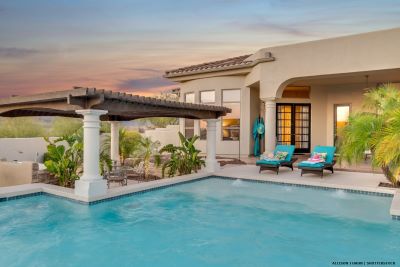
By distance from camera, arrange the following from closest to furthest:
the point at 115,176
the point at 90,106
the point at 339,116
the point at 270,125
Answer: the point at 90,106 → the point at 115,176 → the point at 270,125 → the point at 339,116

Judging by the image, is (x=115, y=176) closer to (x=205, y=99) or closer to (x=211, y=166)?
(x=211, y=166)

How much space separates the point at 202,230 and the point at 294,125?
1378cm

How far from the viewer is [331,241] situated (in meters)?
6.20

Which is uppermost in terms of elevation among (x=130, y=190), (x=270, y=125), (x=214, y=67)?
(x=214, y=67)

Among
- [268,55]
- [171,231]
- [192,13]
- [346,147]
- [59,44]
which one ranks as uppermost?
[192,13]

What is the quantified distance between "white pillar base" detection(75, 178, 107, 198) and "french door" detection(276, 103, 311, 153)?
42.0 ft

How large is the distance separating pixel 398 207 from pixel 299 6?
12.1m

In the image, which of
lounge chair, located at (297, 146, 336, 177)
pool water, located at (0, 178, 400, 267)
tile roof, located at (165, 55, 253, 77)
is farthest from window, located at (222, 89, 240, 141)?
pool water, located at (0, 178, 400, 267)

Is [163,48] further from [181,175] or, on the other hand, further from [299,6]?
[181,175]

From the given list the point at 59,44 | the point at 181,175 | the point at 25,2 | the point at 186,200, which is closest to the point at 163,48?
the point at 59,44

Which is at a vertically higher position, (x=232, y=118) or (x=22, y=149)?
(x=232, y=118)

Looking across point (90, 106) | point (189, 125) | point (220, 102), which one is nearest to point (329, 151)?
point (220, 102)

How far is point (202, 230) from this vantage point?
22.5 ft

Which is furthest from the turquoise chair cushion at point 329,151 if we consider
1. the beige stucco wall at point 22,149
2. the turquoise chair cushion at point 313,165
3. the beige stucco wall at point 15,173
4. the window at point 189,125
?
the beige stucco wall at point 22,149
